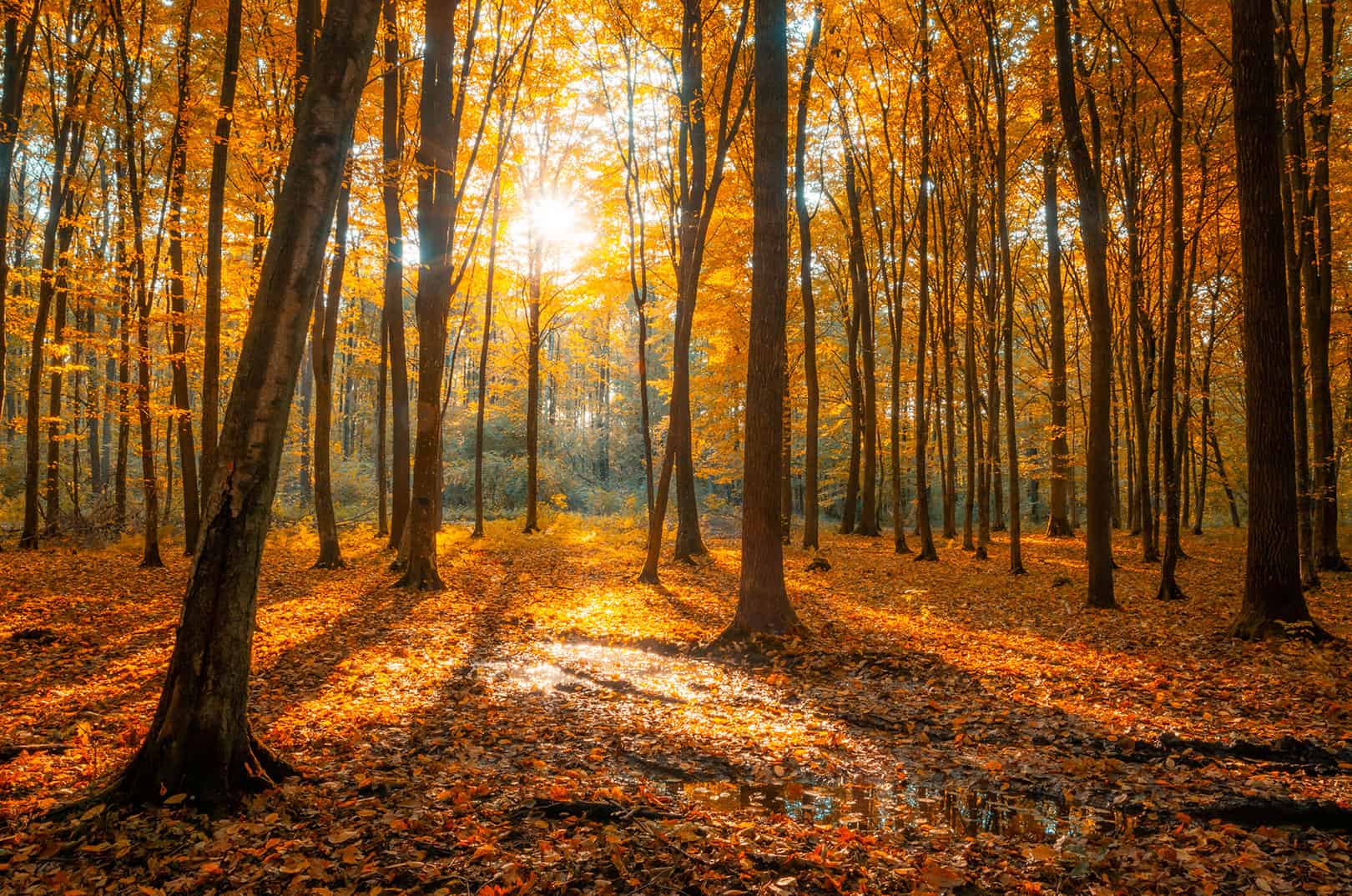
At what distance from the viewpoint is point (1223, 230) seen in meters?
15.2

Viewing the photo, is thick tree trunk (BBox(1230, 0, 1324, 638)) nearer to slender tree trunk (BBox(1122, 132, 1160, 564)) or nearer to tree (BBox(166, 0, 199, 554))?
slender tree trunk (BBox(1122, 132, 1160, 564))

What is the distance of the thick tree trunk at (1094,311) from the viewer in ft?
30.4

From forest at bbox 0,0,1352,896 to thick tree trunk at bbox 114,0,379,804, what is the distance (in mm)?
22

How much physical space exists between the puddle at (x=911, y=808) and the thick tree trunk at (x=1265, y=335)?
214 inches

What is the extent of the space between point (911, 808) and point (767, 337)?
509 centimetres

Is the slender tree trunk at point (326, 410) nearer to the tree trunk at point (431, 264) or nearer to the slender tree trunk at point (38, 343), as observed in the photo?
the tree trunk at point (431, 264)

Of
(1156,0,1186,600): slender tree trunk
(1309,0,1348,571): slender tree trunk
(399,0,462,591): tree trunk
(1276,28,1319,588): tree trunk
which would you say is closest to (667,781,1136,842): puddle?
(1156,0,1186,600): slender tree trunk

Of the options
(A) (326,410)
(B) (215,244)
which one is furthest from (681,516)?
(B) (215,244)

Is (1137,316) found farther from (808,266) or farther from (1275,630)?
(1275,630)

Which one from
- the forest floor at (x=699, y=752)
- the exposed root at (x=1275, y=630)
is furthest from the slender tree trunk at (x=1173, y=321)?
the exposed root at (x=1275, y=630)

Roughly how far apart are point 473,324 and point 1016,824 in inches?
860

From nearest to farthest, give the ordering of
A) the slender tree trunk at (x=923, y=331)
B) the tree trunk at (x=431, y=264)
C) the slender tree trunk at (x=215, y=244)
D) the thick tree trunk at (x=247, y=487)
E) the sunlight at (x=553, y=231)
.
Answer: the thick tree trunk at (x=247, y=487) → the slender tree trunk at (x=215, y=244) → the tree trunk at (x=431, y=264) → the slender tree trunk at (x=923, y=331) → the sunlight at (x=553, y=231)

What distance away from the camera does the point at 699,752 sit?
472 cm

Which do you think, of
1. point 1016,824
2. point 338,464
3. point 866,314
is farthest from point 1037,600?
point 338,464
